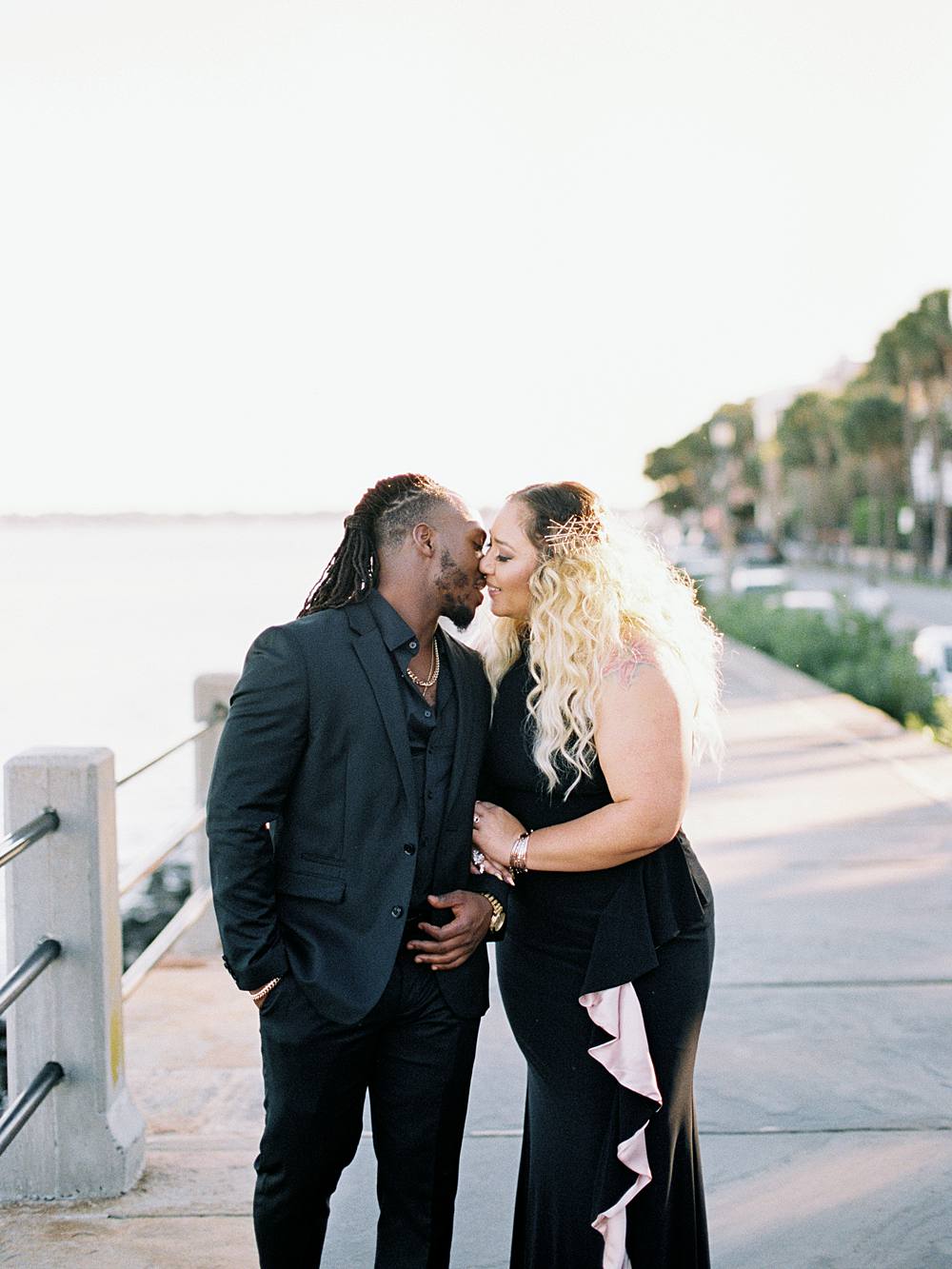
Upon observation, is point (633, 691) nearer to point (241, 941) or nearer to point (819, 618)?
point (241, 941)

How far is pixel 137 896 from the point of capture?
17.4 metres

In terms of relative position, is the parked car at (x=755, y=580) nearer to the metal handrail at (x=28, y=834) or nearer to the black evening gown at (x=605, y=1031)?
the metal handrail at (x=28, y=834)

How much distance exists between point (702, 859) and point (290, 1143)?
5557 millimetres

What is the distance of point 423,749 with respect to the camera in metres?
2.83

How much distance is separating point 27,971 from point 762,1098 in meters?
2.37

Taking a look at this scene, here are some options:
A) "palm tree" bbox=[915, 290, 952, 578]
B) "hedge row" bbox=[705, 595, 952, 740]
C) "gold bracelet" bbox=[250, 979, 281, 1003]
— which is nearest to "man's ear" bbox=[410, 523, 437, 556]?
"gold bracelet" bbox=[250, 979, 281, 1003]

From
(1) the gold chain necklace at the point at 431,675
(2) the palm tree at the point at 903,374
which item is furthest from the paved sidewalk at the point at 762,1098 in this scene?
(2) the palm tree at the point at 903,374

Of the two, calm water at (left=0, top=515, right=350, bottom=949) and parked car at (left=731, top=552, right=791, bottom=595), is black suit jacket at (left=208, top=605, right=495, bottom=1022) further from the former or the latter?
parked car at (left=731, top=552, right=791, bottom=595)

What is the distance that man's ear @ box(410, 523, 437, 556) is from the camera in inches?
111

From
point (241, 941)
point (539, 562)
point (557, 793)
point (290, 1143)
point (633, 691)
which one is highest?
point (539, 562)

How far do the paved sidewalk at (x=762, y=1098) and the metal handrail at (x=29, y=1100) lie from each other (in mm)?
316

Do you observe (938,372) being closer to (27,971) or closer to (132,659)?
(132,659)

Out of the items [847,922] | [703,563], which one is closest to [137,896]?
[847,922]

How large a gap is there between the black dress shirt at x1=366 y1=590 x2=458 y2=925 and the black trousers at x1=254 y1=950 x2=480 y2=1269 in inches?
6.5
